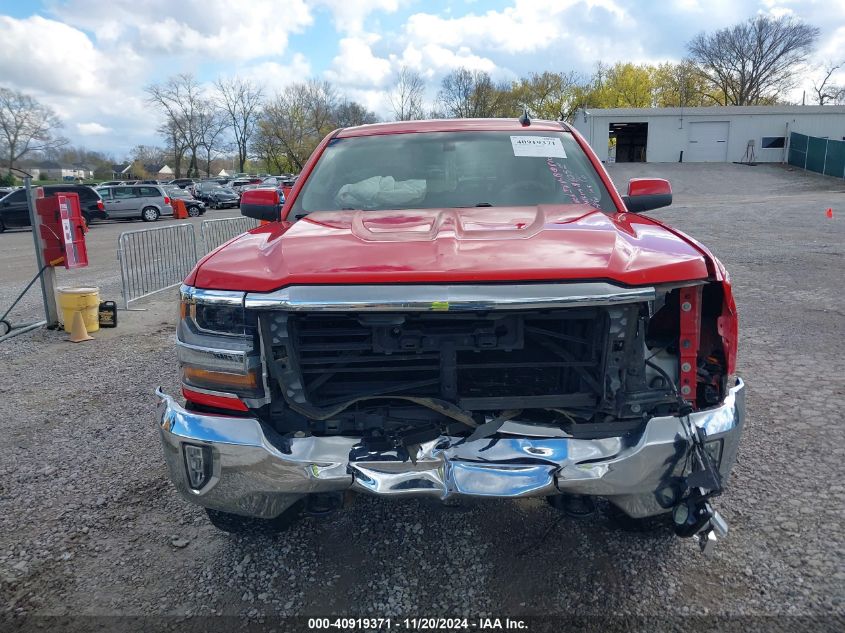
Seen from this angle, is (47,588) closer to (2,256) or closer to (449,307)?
(449,307)

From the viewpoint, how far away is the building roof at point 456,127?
13.1ft

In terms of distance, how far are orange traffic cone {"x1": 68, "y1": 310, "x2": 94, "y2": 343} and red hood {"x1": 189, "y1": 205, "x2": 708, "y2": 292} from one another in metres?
4.78

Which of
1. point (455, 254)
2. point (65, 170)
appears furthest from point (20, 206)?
point (65, 170)

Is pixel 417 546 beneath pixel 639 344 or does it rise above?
beneath

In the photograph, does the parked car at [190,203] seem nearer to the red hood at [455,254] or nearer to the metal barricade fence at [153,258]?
the metal barricade fence at [153,258]

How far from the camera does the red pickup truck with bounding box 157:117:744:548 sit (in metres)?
2.16

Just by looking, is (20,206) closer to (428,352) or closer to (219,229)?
(219,229)

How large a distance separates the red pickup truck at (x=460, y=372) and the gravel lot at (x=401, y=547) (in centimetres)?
39

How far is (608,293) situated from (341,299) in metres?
0.87

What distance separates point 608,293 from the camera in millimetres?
2109

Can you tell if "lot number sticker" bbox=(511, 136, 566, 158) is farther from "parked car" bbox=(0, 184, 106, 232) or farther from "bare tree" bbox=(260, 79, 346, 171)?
"bare tree" bbox=(260, 79, 346, 171)

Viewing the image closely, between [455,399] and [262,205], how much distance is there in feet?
6.69

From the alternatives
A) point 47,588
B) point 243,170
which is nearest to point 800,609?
point 47,588

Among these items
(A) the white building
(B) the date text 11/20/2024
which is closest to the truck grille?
(B) the date text 11/20/2024
